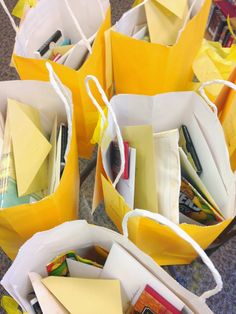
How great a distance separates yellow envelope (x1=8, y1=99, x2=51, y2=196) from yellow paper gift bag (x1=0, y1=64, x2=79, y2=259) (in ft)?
0.11

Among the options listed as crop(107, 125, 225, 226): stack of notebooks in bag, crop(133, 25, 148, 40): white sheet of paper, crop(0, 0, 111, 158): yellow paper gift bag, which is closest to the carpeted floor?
crop(0, 0, 111, 158): yellow paper gift bag

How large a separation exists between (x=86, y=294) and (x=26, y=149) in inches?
11.8

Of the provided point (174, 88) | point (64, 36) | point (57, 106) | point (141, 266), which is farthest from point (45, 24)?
point (141, 266)

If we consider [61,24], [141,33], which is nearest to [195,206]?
[141,33]

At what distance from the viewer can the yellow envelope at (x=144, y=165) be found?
719mm

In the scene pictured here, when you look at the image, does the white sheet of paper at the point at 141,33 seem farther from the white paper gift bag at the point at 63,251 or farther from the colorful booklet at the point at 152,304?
the colorful booklet at the point at 152,304

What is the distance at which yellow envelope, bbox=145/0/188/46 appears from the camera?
0.89 meters

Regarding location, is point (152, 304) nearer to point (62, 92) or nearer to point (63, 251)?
point (63, 251)

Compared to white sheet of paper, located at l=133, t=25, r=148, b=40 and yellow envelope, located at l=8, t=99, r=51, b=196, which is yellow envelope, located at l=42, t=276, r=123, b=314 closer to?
yellow envelope, located at l=8, t=99, r=51, b=196

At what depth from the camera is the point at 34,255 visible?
2.09ft

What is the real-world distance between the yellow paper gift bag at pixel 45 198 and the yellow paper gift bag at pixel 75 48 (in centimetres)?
6

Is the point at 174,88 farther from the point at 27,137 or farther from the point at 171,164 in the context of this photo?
the point at 27,137

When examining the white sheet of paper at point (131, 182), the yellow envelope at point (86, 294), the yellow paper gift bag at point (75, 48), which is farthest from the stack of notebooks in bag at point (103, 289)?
the yellow paper gift bag at point (75, 48)

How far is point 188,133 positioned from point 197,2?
329 mm
